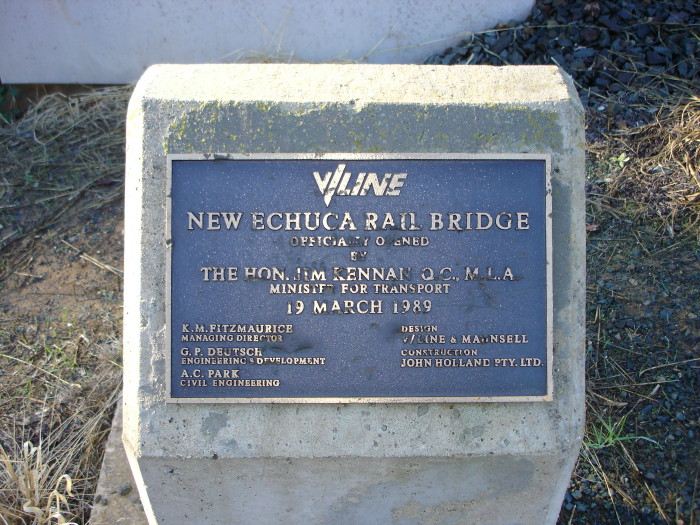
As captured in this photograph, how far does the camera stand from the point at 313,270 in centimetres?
263

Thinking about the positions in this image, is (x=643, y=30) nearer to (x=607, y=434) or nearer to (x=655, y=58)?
(x=655, y=58)

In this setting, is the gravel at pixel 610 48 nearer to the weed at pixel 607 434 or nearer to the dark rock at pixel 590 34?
the dark rock at pixel 590 34

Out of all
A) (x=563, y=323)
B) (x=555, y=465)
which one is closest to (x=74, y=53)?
(x=563, y=323)

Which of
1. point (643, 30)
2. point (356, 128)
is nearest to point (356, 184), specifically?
point (356, 128)

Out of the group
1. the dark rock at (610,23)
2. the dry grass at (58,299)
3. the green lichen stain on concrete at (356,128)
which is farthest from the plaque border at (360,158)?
the dark rock at (610,23)

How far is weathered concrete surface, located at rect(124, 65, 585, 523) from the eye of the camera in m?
2.59

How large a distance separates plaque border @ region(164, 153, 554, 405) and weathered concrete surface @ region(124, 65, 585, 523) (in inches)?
1.5

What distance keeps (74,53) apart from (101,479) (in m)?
3.42

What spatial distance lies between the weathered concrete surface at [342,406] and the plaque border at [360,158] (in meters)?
0.04

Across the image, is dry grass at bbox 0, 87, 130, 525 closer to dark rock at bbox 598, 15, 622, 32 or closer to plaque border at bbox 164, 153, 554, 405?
plaque border at bbox 164, 153, 554, 405

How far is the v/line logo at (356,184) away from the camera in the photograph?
2.62 meters

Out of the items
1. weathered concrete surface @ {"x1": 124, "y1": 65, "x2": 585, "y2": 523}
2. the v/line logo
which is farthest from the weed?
the v/line logo

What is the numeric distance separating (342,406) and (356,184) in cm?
97

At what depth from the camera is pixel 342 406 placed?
2619mm
